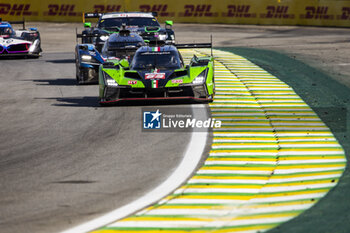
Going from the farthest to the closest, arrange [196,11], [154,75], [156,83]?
[196,11] → [154,75] → [156,83]

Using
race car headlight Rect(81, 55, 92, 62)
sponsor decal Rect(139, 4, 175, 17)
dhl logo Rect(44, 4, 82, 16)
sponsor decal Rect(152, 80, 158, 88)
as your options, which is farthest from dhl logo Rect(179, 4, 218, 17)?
sponsor decal Rect(152, 80, 158, 88)

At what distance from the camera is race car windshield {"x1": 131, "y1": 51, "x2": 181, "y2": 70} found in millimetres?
15250

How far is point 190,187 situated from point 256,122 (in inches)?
175

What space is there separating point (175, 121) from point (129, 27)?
11.7 metres

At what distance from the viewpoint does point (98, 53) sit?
60.5 ft

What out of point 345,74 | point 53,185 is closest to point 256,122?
point 53,185

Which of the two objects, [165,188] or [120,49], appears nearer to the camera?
[165,188]

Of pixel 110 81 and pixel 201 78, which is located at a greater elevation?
pixel 201 78

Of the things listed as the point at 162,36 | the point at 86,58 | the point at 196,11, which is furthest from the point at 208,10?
the point at 86,58

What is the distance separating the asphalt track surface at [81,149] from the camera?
735 centimetres

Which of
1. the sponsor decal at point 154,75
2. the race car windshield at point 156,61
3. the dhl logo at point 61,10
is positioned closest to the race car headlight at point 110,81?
the sponsor decal at point 154,75

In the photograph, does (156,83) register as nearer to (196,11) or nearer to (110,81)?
(110,81)

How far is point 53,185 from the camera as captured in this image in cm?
850

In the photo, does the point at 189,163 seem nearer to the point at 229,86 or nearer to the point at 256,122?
the point at 256,122
